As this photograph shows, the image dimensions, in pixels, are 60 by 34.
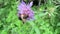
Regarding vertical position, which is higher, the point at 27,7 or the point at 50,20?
the point at 27,7

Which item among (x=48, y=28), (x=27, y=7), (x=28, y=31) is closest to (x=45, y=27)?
(x=48, y=28)

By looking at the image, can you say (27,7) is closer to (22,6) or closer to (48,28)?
(22,6)

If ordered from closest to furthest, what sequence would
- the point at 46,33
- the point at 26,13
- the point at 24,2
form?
the point at 46,33, the point at 26,13, the point at 24,2

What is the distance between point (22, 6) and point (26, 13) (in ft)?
0.29

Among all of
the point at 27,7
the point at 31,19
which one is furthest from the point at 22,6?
the point at 31,19

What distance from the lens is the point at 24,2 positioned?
1.91m

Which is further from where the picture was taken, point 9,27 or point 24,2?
point 24,2

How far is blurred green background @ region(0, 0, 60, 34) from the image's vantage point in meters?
1.70

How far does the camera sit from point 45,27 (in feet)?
5.61

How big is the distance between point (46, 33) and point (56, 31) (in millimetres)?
107

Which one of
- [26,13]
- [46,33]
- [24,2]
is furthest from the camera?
[24,2]

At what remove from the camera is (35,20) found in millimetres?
1760

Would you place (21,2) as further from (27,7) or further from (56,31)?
(56,31)

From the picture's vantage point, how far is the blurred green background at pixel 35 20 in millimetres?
1701
